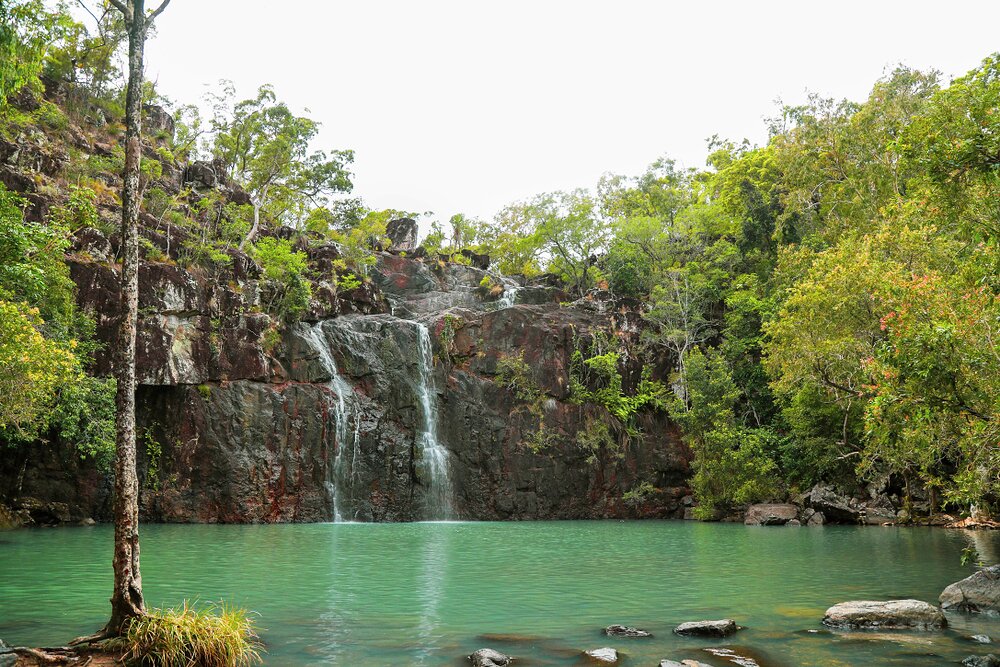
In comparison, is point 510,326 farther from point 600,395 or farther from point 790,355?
point 790,355

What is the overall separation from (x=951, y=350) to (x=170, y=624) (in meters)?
10.2

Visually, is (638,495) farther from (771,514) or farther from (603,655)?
(603,655)

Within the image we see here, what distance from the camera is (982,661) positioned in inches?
302

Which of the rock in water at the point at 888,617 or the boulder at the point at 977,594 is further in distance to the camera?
the boulder at the point at 977,594

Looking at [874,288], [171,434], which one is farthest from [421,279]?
[874,288]

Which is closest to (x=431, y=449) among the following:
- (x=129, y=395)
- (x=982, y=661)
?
(x=129, y=395)

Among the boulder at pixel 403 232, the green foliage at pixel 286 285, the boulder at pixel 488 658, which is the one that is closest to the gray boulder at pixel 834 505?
the green foliage at pixel 286 285

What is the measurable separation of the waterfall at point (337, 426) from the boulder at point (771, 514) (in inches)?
661

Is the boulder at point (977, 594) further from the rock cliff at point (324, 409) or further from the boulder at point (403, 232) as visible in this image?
the boulder at point (403, 232)

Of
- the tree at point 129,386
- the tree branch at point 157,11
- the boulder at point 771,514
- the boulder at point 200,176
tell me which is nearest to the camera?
the tree at point 129,386

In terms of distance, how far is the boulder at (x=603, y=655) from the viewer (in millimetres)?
7738

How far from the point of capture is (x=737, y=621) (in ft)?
32.7

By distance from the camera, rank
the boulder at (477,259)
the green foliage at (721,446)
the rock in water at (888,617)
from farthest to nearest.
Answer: the boulder at (477,259)
the green foliage at (721,446)
the rock in water at (888,617)

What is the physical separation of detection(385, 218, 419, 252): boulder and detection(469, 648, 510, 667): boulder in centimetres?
4506
